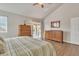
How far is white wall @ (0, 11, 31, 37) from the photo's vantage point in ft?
7.62

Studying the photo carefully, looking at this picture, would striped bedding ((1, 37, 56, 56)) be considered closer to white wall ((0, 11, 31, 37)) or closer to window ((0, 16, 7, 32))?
white wall ((0, 11, 31, 37))

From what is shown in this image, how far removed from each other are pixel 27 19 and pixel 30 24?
23 cm

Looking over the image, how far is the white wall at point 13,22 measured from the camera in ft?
7.62

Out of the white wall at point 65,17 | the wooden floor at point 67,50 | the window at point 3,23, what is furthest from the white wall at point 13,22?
the white wall at point 65,17

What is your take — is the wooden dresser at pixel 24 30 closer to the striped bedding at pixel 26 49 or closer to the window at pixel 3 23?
the striped bedding at pixel 26 49

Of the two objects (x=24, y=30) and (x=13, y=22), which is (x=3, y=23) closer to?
(x=13, y=22)

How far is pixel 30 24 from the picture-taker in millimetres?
2711

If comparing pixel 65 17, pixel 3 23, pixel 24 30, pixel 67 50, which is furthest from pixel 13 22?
pixel 65 17

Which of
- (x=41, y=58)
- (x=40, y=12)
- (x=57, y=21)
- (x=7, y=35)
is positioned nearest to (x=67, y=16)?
(x=57, y=21)

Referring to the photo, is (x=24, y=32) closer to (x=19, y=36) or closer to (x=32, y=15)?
(x=19, y=36)

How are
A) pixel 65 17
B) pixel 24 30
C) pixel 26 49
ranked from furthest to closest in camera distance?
pixel 65 17, pixel 24 30, pixel 26 49

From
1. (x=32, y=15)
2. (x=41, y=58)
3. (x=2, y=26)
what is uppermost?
(x=32, y=15)

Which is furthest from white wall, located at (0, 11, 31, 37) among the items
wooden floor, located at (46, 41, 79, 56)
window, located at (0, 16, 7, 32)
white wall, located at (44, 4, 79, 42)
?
white wall, located at (44, 4, 79, 42)

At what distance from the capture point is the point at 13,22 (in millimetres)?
2523
